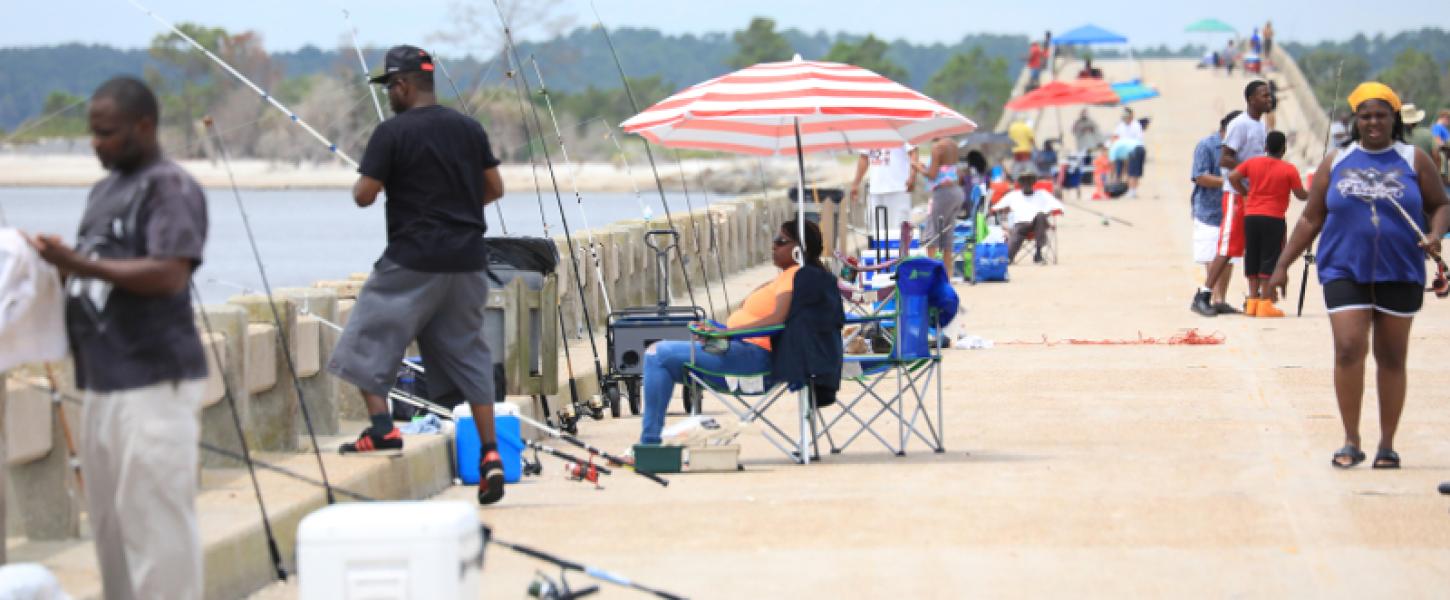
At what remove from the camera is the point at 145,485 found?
17.8 ft

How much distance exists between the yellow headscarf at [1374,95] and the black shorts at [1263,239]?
281 inches

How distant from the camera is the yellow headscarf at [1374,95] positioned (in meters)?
9.47

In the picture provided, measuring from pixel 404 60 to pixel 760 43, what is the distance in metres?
146

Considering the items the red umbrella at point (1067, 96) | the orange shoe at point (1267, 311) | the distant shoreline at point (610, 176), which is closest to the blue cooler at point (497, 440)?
the orange shoe at point (1267, 311)

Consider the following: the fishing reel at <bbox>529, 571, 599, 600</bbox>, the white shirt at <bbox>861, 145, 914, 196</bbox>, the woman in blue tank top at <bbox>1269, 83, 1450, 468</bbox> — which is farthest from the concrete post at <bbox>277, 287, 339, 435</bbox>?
the white shirt at <bbox>861, 145, 914, 196</bbox>

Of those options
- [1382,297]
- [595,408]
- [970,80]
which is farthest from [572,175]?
[970,80]

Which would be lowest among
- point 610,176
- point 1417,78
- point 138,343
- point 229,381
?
point 610,176

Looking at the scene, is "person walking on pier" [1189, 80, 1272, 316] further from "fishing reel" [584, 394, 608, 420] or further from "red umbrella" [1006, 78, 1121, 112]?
"red umbrella" [1006, 78, 1121, 112]

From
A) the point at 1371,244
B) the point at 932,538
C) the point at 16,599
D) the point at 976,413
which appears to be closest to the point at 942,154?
the point at 976,413

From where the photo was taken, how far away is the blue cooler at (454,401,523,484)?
30.9ft

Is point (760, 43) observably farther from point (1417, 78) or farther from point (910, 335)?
point (910, 335)

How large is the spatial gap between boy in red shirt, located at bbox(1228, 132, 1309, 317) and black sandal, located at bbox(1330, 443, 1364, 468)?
6.91 meters

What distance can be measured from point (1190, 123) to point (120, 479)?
62091 millimetres

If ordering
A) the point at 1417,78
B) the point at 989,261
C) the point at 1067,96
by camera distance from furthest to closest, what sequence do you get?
the point at 1417,78 → the point at 1067,96 → the point at 989,261
